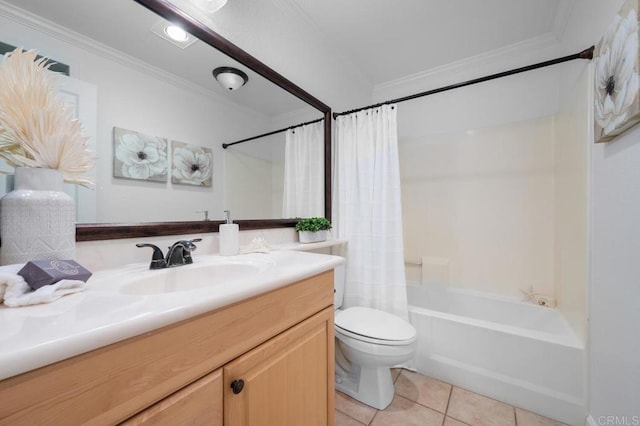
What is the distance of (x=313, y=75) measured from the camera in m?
1.71

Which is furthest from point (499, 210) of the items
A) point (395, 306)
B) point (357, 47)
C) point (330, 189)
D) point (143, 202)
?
point (143, 202)

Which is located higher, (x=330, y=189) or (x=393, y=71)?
(x=393, y=71)

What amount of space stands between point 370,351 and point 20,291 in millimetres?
1254

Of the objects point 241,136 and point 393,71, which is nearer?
point 241,136

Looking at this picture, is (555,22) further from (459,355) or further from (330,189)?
(459,355)

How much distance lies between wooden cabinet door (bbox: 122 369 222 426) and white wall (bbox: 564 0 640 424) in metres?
1.35

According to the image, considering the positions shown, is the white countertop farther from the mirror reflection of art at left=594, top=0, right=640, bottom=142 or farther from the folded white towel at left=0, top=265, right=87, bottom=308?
the mirror reflection of art at left=594, top=0, right=640, bottom=142

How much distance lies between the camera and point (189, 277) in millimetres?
855

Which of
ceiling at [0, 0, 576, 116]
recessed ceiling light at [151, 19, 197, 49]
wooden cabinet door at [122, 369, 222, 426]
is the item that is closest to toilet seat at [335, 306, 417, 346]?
wooden cabinet door at [122, 369, 222, 426]

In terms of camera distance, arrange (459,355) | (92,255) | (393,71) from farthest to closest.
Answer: (393,71), (459,355), (92,255)

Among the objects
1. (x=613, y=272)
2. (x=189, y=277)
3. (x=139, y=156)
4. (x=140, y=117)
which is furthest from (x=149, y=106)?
(x=613, y=272)

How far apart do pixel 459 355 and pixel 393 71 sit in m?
2.30

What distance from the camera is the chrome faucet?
0.81m

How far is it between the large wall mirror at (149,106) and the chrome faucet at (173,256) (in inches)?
4.7
